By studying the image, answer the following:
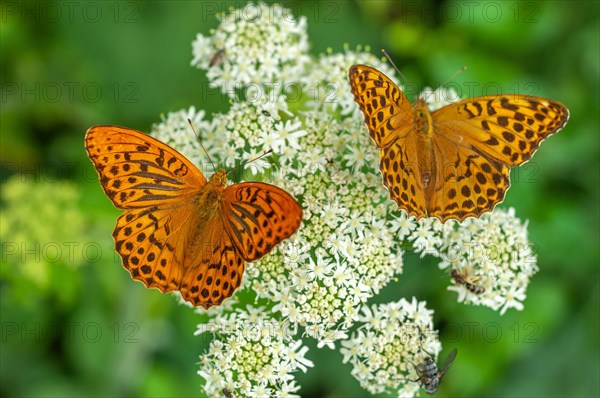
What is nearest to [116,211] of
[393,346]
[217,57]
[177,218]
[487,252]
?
[177,218]

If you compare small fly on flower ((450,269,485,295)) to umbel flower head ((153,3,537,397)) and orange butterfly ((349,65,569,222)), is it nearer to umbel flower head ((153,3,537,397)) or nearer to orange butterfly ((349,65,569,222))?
umbel flower head ((153,3,537,397))

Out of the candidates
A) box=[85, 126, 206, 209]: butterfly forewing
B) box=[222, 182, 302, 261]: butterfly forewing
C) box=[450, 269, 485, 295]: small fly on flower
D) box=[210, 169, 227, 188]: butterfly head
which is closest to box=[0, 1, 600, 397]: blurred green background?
box=[450, 269, 485, 295]: small fly on flower

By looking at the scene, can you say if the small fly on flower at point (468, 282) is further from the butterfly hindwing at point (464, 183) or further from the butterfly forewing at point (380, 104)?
the butterfly forewing at point (380, 104)

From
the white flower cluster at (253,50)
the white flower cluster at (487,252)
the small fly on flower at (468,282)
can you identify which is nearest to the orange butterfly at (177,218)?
the white flower cluster at (253,50)

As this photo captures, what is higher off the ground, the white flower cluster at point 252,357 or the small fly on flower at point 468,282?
the small fly on flower at point 468,282

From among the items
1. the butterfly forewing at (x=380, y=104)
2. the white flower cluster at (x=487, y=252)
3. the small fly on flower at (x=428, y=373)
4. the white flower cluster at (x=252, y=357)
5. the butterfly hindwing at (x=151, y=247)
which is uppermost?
the butterfly forewing at (x=380, y=104)

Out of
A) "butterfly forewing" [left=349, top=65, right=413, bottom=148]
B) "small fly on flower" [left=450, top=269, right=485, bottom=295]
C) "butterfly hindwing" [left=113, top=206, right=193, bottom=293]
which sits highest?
"butterfly forewing" [left=349, top=65, right=413, bottom=148]

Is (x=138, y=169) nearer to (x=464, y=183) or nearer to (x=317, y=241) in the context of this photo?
(x=317, y=241)
